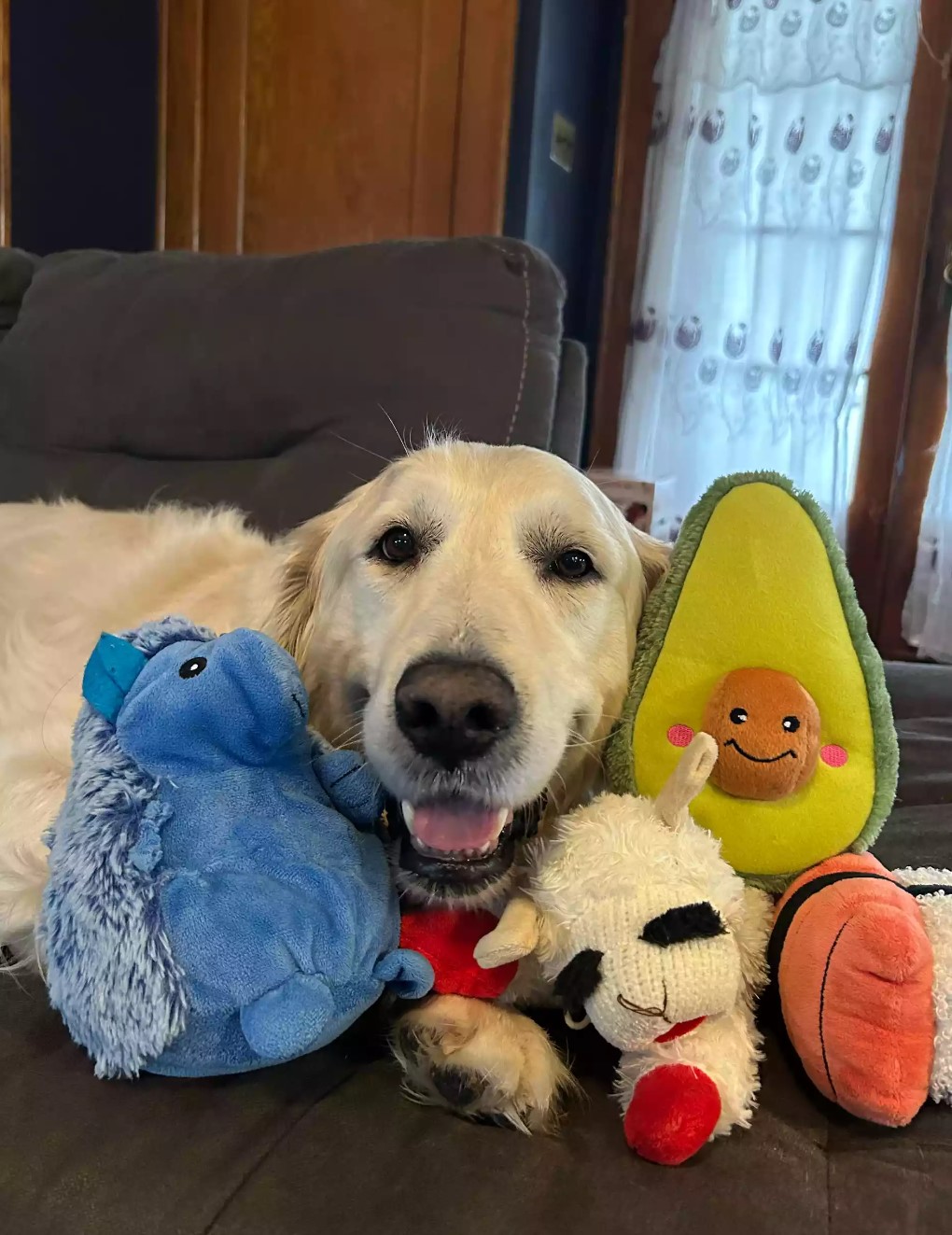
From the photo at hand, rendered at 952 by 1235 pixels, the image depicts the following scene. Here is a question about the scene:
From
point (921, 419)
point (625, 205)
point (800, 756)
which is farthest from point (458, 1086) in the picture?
point (625, 205)

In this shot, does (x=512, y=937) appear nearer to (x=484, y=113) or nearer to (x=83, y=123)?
(x=484, y=113)

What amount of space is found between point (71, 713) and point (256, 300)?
3.71 ft

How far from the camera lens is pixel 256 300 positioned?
2.22 meters

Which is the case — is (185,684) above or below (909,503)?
above

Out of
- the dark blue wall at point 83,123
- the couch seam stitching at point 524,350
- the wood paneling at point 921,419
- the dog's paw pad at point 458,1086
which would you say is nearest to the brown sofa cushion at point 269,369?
the couch seam stitching at point 524,350

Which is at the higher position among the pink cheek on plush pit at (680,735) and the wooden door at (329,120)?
the wooden door at (329,120)

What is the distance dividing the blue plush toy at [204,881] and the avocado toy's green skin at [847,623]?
34 cm

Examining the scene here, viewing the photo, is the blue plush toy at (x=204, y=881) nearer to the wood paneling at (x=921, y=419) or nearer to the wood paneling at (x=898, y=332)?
the wood paneling at (x=898, y=332)

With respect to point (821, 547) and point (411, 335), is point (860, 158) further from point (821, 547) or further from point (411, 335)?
point (821, 547)

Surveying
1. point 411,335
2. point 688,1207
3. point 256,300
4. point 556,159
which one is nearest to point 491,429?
point 411,335

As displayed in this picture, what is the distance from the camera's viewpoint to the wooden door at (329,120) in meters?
4.10

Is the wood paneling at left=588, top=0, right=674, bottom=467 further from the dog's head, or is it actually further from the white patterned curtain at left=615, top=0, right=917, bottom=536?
the dog's head

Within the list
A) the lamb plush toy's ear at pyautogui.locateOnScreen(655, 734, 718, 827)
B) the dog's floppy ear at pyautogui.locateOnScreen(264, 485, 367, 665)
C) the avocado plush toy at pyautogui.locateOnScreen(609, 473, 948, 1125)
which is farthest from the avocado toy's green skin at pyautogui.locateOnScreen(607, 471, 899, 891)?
the dog's floppy ear at pyautogui.locateOnScreen(264, 485, 367, 665)

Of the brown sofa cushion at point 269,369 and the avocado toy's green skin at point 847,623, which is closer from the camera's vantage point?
the avocado toy's green skin at point 847,623
